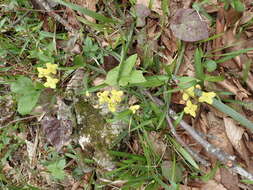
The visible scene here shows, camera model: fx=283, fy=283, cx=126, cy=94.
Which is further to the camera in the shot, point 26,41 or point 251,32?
point 26,41

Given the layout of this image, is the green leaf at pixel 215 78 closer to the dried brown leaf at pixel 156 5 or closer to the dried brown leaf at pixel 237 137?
the dried brown leaf at pixel 237 137

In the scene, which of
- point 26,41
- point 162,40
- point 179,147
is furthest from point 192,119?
point 26,41

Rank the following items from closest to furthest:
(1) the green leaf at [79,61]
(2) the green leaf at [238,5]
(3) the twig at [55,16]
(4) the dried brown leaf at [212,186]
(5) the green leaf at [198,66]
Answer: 1. (2) the green leaf at [238,5]
2. (5) the green leaf at [198,66]
3. (4) the dried brown leaf at [212,186]
4. (1) the green leaf at [79,61]
5. (3) the twig at [55,16]

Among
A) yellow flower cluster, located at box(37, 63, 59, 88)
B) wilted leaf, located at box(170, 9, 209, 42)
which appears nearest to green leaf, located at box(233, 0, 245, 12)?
wilted leaf, located at box(170, 9, 209, 42)

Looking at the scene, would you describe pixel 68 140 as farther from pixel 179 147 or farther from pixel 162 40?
pixel 162 40

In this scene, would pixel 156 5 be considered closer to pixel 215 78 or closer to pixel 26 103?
pixel 215 78

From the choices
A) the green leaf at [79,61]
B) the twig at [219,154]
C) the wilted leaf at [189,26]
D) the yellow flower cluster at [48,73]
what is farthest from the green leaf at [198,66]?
the yellow flower cluster at [48,73]
